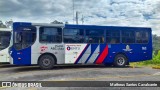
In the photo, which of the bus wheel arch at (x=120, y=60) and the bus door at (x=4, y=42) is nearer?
the bus wheel arch at (x=120, y=60)

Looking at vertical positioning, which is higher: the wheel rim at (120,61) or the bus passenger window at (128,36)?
the bus passenger window at (128,36)

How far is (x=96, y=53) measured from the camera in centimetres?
1991

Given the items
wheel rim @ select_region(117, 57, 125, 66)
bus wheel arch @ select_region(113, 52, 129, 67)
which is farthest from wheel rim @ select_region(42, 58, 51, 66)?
wheel rim @ select_region(117, 57, 125, 66)

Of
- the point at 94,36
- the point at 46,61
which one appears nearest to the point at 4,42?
the point at 46,61

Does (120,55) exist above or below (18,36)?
below

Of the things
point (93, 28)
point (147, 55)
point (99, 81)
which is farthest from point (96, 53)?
point (99, 81)

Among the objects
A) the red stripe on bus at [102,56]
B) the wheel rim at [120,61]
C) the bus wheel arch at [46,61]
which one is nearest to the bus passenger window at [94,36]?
the red stripe on bus at [102,56]

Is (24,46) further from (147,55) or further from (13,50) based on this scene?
(147,55)

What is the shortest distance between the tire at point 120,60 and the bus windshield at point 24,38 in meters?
5.97

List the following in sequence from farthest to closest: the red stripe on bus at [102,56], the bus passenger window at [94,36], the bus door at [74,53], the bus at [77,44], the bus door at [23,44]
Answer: the red stripe on bus at [102,56] < the bus passenger window at [94,36] < the bus door at [74,53] < the bus at [77,44] < the bus door at [23,44]

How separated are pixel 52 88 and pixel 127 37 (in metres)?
10.5

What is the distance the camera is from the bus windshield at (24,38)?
58.6ft

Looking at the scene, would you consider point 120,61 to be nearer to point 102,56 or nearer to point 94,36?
point 102,56

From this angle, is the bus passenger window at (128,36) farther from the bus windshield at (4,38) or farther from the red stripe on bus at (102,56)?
the bus windshield at (4,38)
